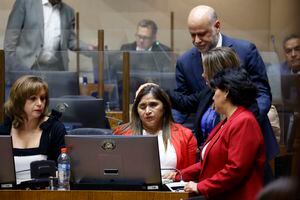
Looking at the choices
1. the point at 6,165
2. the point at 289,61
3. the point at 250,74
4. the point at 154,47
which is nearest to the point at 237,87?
the point at 250,74

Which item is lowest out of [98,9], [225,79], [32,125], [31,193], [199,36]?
[31,193]

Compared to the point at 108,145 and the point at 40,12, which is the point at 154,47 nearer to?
the point at 40,12

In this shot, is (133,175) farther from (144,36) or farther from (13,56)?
(144,36)

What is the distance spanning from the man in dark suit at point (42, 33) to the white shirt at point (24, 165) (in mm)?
2787

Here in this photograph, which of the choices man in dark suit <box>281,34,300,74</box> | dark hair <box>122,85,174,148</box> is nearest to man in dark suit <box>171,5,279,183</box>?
dark hair <box>122,85,174,148</box>

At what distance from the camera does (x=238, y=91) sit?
304cm

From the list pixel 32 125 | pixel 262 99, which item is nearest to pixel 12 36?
pixel 32 125

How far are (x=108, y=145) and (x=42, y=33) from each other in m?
4.24

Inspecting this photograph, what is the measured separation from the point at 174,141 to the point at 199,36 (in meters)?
0.63

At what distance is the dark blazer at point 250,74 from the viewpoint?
3.47m

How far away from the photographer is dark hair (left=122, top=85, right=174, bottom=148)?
3844 millimetres

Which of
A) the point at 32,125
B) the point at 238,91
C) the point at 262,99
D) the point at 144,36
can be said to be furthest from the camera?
the point at 144,36

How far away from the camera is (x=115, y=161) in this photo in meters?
3.10

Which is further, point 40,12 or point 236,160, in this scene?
point 40,12
